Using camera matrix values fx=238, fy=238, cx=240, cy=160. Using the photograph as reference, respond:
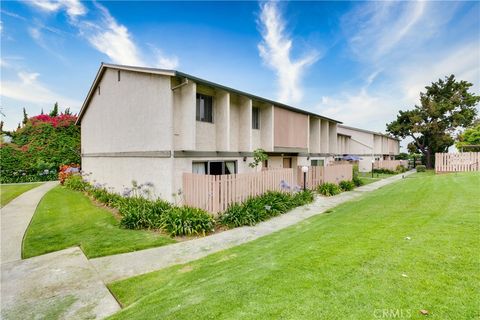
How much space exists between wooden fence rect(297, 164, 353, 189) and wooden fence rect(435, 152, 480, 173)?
1155 centimetres

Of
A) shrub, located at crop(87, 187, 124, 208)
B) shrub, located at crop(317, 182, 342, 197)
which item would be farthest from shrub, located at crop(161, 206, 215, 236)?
shrub, located at crop(317, 182, 342, 197)

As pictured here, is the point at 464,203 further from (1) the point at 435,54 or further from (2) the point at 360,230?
(1) the point at 435,54

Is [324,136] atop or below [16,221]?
atop

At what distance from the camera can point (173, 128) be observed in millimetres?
9562

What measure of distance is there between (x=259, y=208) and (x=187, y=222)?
301 cm

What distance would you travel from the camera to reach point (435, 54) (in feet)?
48.8

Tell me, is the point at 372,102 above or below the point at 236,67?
below

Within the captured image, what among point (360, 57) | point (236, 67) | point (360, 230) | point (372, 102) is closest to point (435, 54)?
point (360, 57)

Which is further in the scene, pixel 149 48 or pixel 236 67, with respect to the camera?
pixel 236 67

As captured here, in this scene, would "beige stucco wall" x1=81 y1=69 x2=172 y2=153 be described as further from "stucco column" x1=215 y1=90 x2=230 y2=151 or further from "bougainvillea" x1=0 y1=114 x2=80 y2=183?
"bougainvillea" x1=0 y1=114 x2=80 y2=183

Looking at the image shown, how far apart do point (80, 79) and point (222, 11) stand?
11.4m

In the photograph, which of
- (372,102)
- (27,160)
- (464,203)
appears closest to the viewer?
(464,203)

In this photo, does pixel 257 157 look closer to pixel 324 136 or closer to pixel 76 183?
pixel 324 136

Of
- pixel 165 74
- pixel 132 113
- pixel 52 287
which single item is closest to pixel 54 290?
pixel 52 287
